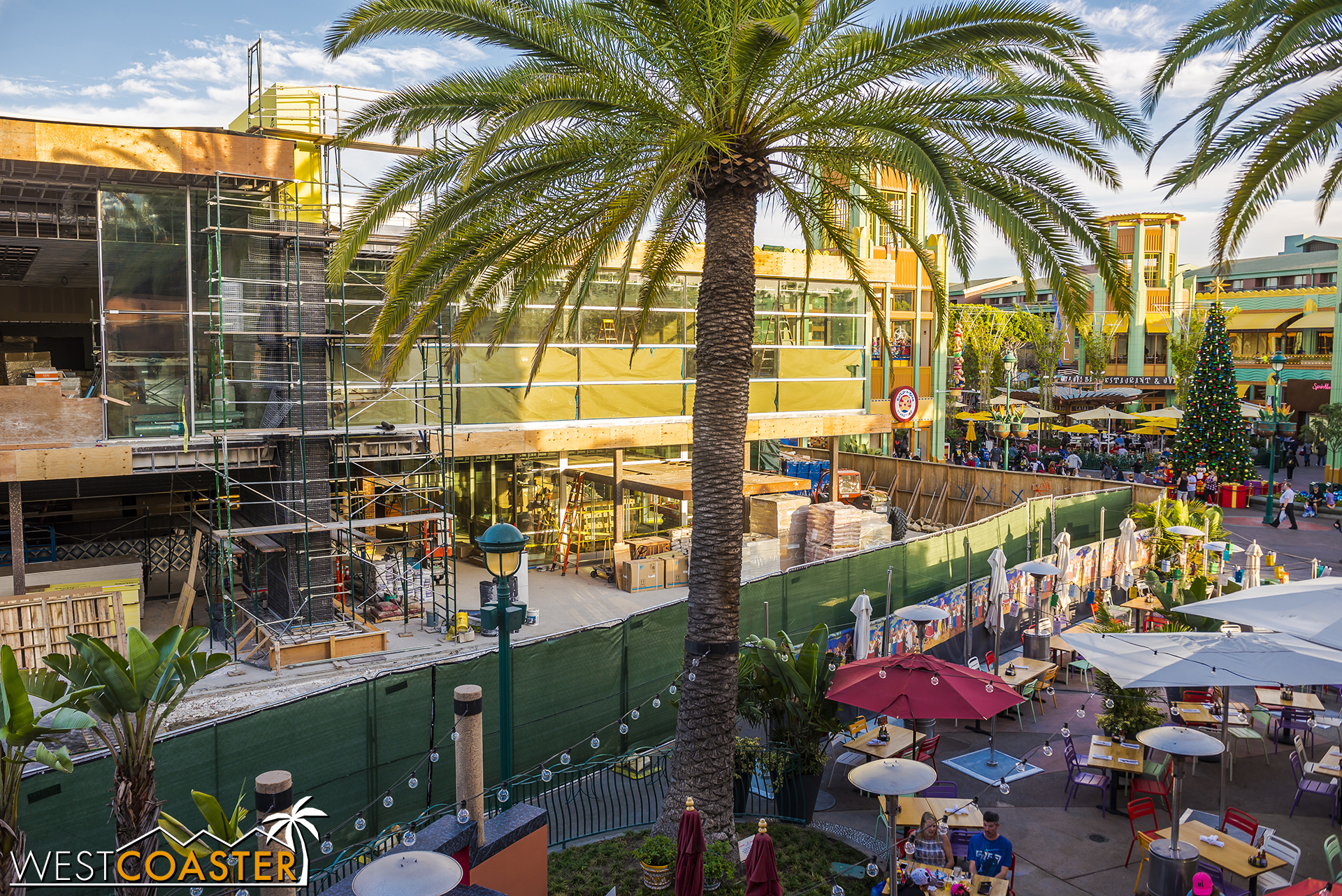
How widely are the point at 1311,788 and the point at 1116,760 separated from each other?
2.24 meters

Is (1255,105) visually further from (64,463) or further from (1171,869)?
(64,463)

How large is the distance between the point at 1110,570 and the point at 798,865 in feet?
47.7

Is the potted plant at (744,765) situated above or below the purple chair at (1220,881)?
above

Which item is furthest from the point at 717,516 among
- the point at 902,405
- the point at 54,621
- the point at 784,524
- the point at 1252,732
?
the point at 902,405

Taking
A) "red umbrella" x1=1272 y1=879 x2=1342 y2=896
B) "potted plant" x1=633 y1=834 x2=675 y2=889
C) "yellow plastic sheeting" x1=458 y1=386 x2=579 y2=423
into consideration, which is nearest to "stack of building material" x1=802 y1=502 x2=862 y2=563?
"yellow plastic sheeting" x1=458 y1=386 x2=579 y2=423

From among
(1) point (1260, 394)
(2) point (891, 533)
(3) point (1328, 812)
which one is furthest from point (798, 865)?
(1) point (1260, 394)

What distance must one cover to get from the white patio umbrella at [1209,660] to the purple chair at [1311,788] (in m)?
0.89

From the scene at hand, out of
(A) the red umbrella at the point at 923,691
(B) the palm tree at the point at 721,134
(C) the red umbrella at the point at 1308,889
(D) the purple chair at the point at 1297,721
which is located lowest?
(D) the purple chair at the point at 1297,721

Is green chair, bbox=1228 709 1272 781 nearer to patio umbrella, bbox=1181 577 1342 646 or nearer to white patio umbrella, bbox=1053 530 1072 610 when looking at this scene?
patio umbrella, bbox=1181 577 1342 646

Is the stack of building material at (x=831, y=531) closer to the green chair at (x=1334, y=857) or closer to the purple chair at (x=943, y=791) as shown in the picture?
the purple chair at (x=943, y=791)

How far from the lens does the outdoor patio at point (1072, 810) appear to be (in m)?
→ 9.73

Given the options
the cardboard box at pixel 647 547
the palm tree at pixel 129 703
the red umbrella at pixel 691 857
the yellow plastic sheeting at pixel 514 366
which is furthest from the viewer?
the cardboard box at pixel 647 547

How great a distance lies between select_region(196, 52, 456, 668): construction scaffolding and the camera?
15.7 metres

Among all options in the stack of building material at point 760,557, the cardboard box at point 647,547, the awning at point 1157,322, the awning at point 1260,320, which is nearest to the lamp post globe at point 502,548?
the cardboard box at point 647,547
